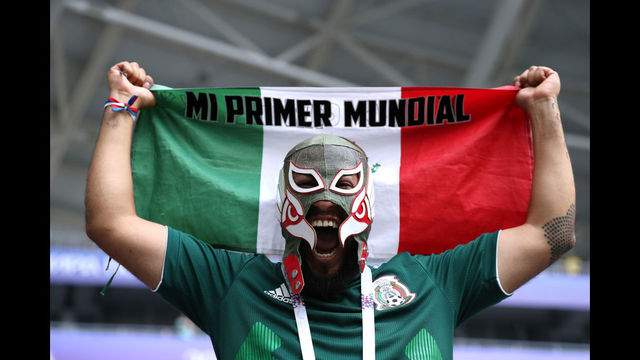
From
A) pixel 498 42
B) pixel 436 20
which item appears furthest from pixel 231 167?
pixel 436 20

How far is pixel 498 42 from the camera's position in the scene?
12344mm

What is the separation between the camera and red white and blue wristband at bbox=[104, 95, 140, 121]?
13.3 ft

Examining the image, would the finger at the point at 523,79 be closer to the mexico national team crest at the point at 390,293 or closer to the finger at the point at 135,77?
the mexico national team crest at the point at 390,293

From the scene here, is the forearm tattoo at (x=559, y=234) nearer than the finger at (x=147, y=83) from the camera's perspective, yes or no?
Yes

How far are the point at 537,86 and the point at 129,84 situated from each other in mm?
1687

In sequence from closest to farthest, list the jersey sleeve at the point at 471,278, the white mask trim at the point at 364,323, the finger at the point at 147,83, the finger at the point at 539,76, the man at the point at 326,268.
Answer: the white mask trim at the point at 364,323, the man at the point at 326,268, the jersey sleeve at the point at 471,278, the finger at the point at 539,76, the finger at the point at 147,83

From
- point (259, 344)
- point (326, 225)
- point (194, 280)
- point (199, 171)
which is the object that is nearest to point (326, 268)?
point (326, 225)

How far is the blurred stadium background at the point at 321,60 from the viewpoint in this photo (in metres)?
12.8

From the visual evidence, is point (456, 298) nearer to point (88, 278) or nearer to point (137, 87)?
point (137, 87)

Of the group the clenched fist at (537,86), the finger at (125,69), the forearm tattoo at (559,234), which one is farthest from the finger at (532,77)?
the finger at (125,69)

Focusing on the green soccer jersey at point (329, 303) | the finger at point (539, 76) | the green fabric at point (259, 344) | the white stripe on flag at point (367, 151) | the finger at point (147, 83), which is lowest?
the green fabric at point (259, 344)

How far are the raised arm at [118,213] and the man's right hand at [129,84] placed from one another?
13cm

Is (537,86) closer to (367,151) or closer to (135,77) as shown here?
(367,151)

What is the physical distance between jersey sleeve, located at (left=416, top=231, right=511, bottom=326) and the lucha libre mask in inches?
12.8
